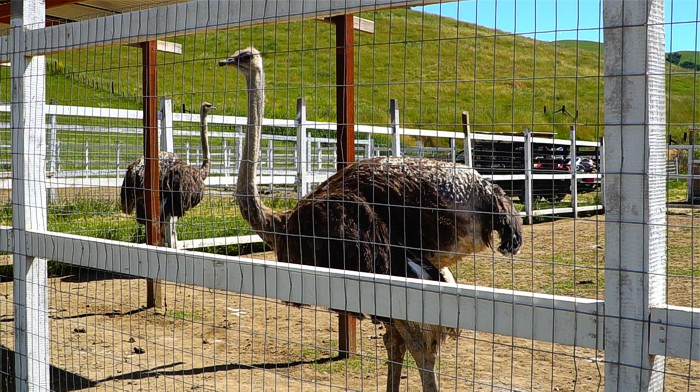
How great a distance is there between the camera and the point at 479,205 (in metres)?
4.80

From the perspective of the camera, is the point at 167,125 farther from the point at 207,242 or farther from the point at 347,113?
the point at 347,113

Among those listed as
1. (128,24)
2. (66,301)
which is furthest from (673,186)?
(128,24)

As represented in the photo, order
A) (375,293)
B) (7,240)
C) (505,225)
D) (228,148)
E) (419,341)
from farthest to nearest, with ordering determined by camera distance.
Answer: (228,148), (505,225), (419,341), (7,240), (375,293)

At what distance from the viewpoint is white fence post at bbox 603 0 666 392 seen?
79.8 inches

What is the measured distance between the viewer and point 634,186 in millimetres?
2037

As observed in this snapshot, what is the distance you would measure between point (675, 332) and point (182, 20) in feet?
6.90

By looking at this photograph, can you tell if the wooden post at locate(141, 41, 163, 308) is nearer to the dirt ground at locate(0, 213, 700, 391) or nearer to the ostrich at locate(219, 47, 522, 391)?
the dirt ground at locate(0, 213, 700, 391)

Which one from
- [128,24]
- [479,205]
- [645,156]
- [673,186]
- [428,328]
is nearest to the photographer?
[645,156]

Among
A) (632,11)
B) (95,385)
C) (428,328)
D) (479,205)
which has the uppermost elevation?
(632,11)

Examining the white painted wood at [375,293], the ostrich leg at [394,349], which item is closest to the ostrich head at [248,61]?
the white painted wood at [375,293]

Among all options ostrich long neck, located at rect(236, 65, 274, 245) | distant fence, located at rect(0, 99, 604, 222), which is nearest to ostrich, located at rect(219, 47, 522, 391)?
ostrich long neck, located at rect(236, 65, 274, 245)

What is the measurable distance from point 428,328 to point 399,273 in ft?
1.01

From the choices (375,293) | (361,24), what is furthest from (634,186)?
(361,24)

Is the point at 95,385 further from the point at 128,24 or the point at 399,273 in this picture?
the point at 128,24
